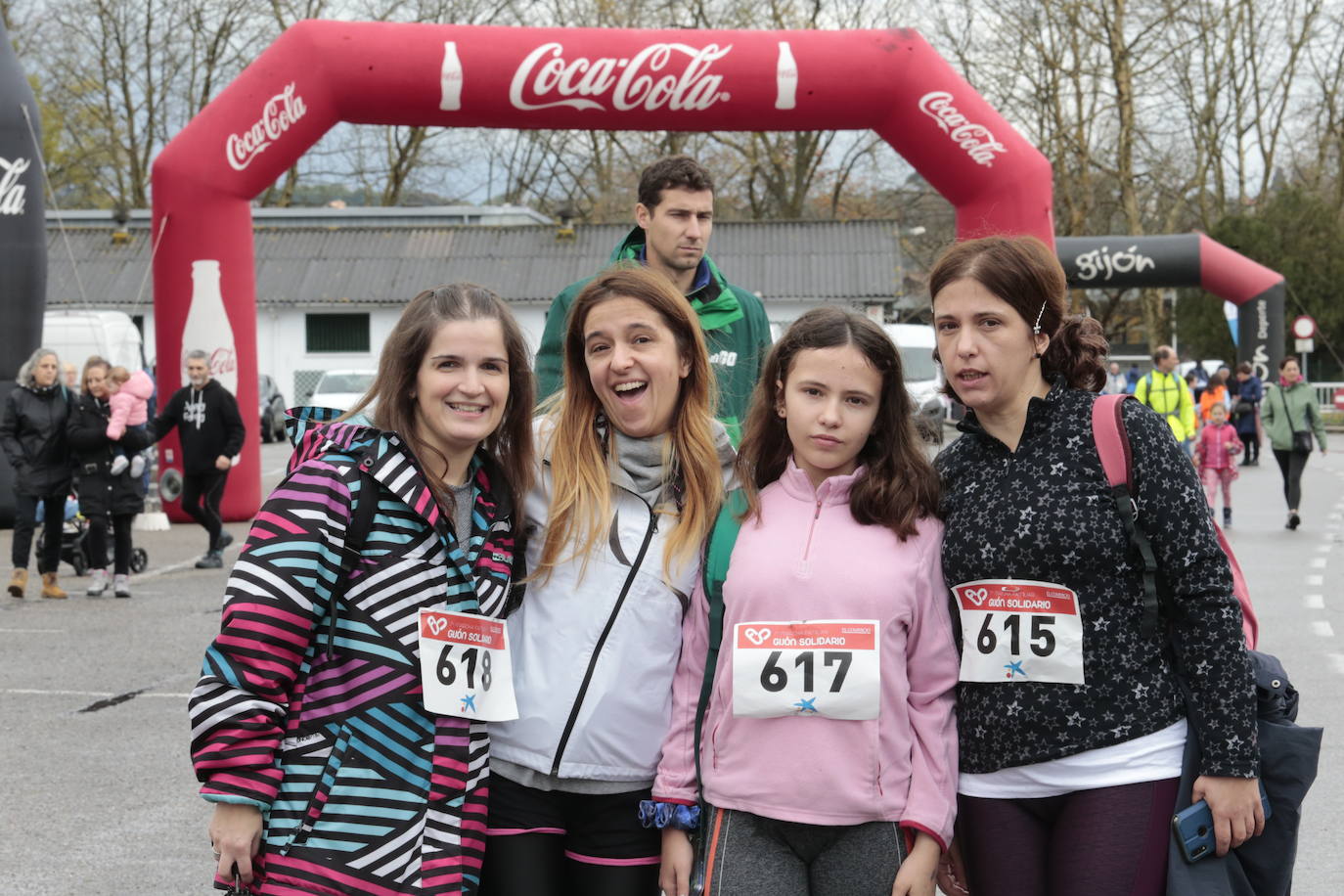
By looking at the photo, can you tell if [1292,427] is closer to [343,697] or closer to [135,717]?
[135,717]

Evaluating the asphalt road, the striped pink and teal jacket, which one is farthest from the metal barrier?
the striped pink and teal jacket

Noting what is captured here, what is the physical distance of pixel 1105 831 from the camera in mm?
2648

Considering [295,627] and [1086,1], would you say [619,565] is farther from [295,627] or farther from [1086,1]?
[1086,1]

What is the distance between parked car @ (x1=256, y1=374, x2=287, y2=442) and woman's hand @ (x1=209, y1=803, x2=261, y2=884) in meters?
28.7

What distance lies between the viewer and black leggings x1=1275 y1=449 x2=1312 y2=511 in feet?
49.6

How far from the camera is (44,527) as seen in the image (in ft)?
37.0

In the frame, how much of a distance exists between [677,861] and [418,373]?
1.03m

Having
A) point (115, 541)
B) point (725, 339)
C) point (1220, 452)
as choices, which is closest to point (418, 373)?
point (725, 339)

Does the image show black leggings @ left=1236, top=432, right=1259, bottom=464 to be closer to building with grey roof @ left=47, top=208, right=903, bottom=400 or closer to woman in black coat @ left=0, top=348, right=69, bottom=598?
building with grey roof @ left=47, top=208, right=903, bottom=400

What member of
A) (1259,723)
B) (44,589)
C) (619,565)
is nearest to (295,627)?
(619,565)

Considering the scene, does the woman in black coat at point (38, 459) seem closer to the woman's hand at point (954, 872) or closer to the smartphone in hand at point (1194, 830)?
the woman's hand at point (954, 872)

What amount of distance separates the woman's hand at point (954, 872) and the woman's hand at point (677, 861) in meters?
0.51

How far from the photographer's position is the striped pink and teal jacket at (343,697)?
246cm

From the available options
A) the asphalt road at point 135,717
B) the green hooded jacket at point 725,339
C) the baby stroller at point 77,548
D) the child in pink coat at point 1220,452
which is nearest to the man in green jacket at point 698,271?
the green hooded jacket at point 725,339
